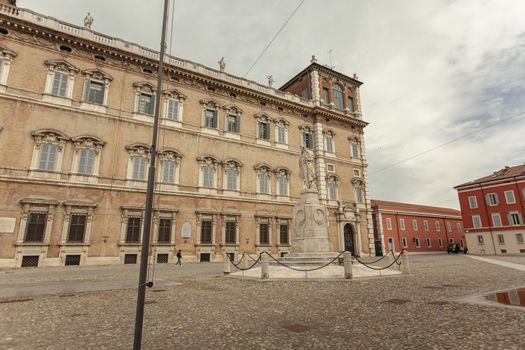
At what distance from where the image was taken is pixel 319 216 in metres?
14.6

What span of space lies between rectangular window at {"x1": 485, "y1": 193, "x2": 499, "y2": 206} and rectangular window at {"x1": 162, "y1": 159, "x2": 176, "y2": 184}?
3808cm

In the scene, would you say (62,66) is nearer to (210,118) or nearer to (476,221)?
(210,118)

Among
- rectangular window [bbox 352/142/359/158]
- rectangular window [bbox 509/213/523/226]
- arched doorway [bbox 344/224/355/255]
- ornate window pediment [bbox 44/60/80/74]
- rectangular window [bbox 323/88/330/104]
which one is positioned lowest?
arched doorway [bbox 344/224/355/255]

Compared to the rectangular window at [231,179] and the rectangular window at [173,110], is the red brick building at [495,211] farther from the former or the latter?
the rectangular window at [173,110]

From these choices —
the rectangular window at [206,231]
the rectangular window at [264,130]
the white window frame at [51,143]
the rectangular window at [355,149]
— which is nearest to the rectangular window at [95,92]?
the white window frame at [51,143]

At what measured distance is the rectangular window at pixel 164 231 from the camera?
20281 millimetres

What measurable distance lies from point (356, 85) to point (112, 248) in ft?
100

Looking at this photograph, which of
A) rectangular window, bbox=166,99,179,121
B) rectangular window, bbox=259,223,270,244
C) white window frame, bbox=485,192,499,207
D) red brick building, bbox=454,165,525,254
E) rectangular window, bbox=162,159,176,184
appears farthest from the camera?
white window frame, bbox=485,192,499,207

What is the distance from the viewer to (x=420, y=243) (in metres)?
43.3

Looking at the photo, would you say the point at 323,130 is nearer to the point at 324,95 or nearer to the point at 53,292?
the point at 324,95

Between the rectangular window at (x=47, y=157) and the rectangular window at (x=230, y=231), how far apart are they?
40.0 ft

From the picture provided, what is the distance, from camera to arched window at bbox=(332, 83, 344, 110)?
32.8 m

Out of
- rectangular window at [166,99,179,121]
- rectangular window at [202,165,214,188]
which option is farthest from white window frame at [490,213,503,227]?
rectangular window at [166,99,179,121]

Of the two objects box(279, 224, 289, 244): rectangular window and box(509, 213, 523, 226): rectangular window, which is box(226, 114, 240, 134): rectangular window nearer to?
box(279, 224, 289, 244): rectangular window
